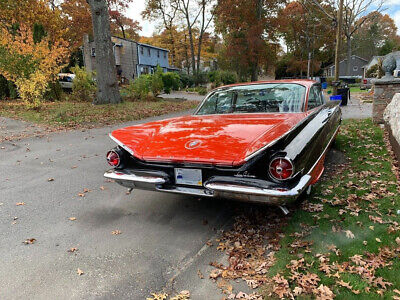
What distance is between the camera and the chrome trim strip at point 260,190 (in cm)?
249

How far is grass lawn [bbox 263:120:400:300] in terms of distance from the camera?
2170mm

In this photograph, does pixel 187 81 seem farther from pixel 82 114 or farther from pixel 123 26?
pixel 82 114

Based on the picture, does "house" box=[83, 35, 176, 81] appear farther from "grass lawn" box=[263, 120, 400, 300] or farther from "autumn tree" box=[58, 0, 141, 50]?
"grass lawn" box=[263, 120, 400, 300]

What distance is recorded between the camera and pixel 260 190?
2.53 meters

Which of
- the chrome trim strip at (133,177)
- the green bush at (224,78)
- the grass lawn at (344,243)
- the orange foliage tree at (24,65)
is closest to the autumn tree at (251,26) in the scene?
the green bush at (224,78)

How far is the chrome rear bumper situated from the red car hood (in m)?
0.22

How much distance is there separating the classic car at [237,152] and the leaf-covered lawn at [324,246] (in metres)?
0.43

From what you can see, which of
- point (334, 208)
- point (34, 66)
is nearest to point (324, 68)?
point (34, 66)

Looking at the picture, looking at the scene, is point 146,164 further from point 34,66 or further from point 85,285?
point 34,66

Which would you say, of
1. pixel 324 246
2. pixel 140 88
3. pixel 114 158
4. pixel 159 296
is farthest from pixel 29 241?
pixel 140 88

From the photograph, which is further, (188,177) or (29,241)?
(29,241)

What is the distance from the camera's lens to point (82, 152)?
6.63 m

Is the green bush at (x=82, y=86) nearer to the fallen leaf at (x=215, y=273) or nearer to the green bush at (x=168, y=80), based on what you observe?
the green bush at (x=168, y=80)

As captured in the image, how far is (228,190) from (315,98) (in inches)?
109
